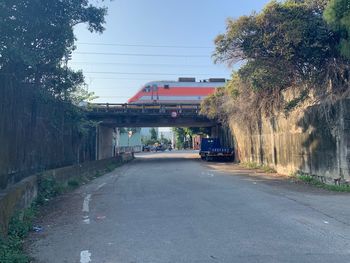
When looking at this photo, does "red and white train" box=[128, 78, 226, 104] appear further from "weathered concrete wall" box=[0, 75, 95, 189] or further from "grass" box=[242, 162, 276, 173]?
"weathered concrete wall" box=[0, 75, 95, 189]

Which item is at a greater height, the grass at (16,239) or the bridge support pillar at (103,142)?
the bridge support pillar at (103,142)

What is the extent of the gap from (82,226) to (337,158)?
1057 centimetres

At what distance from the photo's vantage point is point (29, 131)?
13.8 metres

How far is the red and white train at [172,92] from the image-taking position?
1838 inches

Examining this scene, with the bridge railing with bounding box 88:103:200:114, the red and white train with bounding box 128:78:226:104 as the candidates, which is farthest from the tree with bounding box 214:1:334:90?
the red and white train with bounding box 128:78:226:104

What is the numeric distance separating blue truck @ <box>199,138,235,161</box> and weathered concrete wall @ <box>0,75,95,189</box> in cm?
2003

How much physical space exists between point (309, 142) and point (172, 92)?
3062cm

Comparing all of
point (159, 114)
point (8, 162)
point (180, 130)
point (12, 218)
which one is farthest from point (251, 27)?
point (180, 130)

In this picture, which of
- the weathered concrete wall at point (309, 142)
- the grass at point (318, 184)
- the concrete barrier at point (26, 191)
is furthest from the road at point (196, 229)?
the weathered concrete wall at point (309, 142)

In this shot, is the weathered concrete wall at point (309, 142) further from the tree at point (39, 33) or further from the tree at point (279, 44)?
the tree at point (39, 33)

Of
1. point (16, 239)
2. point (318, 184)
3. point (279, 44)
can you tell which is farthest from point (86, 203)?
point (279, 44)

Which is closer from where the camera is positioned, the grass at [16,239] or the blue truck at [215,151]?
the grass at [16,239]

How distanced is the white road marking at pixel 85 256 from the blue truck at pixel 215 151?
3250 centimetres

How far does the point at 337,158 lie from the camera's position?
15.2 metres
